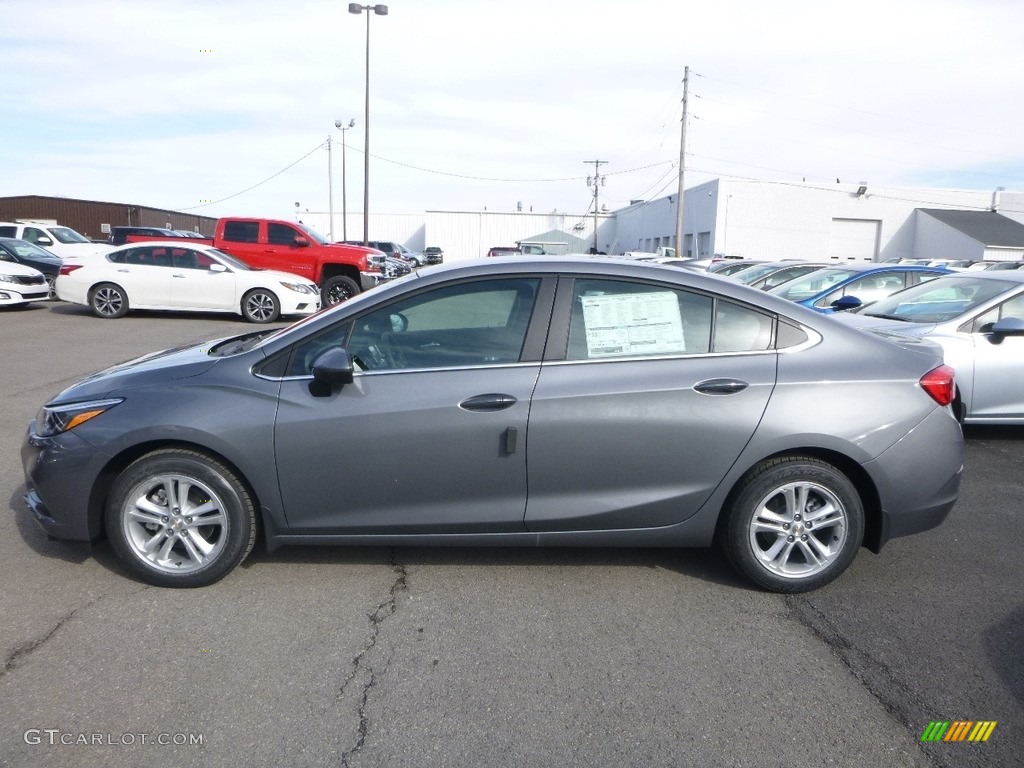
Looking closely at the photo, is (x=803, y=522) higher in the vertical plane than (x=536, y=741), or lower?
higher

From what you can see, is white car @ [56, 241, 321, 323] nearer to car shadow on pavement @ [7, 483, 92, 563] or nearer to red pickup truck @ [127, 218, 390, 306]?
red pickup truck @ [127, 218, 390, 306]

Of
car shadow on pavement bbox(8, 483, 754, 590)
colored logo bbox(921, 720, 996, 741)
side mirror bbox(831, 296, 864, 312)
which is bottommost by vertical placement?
colored logo bbox(921, 720, 996, 741)

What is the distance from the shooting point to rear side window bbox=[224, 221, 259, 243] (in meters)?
18.1

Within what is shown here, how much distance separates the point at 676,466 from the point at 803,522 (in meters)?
0.70

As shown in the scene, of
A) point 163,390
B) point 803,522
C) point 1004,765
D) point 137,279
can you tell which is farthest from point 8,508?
point 137,279

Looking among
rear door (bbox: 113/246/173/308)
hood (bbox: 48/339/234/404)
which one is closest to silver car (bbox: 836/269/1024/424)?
hood (bbox: 48/339/234/404)

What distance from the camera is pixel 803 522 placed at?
402cm

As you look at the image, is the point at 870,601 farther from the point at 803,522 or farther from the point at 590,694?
the point at 590,694

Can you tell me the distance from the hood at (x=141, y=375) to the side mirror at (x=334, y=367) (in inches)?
25.2

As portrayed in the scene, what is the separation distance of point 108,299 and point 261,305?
9.98 ft

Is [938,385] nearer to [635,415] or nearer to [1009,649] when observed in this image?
[1009,649]

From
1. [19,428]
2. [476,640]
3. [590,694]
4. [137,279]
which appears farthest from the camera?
[137,279]

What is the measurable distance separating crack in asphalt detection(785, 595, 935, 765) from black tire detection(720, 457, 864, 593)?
15 cm

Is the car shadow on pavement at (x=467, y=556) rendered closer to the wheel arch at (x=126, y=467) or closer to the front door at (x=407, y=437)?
the wheel arch at (x=126, y=467)
